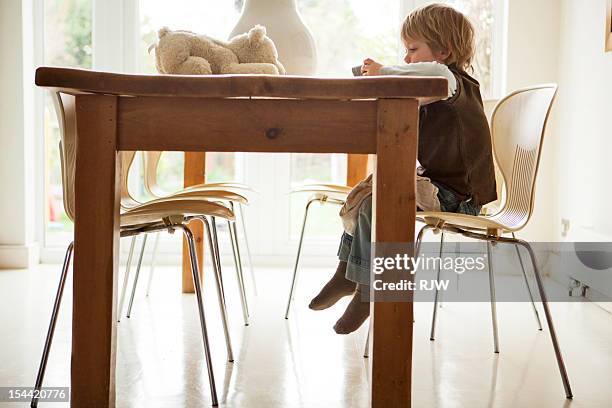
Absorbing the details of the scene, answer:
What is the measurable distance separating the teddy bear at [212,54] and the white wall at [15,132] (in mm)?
2193

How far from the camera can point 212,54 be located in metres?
1.89

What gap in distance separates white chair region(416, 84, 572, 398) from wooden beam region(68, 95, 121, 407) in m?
0.83

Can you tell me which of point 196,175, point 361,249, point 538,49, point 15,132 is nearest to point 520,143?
point 361,249

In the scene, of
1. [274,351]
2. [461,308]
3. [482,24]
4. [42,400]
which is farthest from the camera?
[482,24]

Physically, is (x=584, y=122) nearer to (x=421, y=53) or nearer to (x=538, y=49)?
(x=538, y=49)

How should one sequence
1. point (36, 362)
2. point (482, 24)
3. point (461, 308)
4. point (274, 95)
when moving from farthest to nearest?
point (482, 24), point (461, 308), point (36, 362), point (274, 95)

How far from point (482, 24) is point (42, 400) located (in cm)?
297

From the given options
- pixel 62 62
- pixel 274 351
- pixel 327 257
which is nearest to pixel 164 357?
pixel 274 351

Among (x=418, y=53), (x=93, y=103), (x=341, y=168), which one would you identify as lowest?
(x=341, y=168)

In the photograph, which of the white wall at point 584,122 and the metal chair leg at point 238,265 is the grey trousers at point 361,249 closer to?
the metal chair leg at point 238,265

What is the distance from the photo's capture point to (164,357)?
7.45 ft

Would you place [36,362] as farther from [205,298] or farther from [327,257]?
[327,257]

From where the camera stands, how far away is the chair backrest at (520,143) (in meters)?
2.19

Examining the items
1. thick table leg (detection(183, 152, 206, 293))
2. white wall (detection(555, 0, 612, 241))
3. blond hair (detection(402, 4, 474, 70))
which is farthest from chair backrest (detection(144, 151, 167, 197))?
white wall (detection(555, 0, 612, 241))
